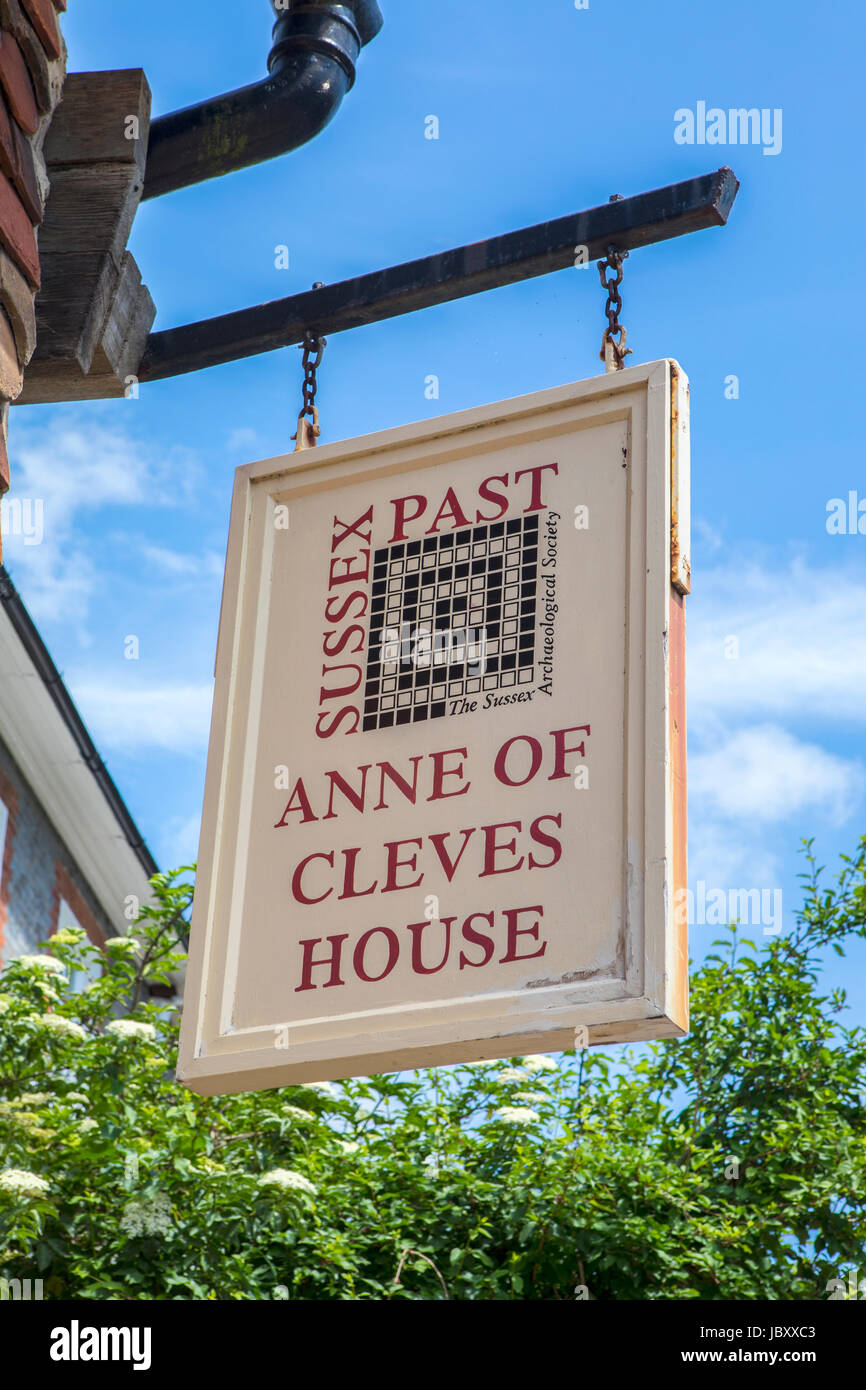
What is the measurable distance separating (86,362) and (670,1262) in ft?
13.9

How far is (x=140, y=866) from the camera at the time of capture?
1181 cm

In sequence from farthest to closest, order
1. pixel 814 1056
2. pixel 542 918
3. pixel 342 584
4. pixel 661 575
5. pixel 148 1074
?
pixel 814 1056, pixel 148 1074, pixel 342 584, pixel 661 575, pixel 542 918

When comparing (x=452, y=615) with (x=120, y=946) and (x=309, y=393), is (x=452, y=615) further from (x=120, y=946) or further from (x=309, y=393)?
(x=120, y=946)

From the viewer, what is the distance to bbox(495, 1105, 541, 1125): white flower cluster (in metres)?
6.24

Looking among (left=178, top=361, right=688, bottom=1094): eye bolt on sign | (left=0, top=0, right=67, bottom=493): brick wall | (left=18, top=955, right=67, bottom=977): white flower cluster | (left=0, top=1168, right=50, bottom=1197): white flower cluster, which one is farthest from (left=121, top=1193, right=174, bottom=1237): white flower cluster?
(left=0, top=0, right=67, bottom=493): brick wall

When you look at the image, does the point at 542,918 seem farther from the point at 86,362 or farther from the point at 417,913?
the point at 86,362

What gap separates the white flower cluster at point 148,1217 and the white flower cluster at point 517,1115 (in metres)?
1.26

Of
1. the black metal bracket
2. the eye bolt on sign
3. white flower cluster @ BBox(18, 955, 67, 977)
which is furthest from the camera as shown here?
white flower cluster @ BBox(18, 955, 67, 977)

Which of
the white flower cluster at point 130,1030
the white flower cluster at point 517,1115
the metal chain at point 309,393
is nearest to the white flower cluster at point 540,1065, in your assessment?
the white flower cluster at point 517,1115

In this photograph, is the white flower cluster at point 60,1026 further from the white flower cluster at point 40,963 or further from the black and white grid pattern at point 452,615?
the black and white grid pattern at point 452,615

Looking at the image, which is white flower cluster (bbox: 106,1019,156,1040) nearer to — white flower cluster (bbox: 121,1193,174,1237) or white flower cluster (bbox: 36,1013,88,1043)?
white flower cluster (bbox: 36,1013,88,1043)

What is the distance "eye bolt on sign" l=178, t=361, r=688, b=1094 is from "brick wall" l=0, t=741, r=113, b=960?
25.8 feet

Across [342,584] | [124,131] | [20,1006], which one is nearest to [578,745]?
[342,584]

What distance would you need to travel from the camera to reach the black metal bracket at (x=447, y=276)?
114 inches
